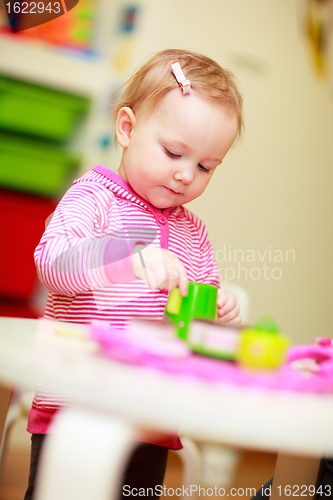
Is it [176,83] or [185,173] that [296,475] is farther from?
[176,83]

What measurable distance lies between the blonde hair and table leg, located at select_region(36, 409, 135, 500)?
55 centimetres

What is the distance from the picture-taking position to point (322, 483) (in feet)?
1.78

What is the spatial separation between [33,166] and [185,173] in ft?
3.19

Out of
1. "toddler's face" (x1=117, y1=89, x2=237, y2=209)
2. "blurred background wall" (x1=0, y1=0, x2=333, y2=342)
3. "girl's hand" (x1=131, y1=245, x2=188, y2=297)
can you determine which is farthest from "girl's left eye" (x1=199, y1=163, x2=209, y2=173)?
"blurred background wall" (x1=0, y1=0, x2=333, y2=342)

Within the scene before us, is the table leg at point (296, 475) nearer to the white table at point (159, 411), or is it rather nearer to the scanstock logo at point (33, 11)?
the white table at point (159, 411)

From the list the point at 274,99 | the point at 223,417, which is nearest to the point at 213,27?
the point at 274,99

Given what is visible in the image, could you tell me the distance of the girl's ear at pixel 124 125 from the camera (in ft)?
2.68

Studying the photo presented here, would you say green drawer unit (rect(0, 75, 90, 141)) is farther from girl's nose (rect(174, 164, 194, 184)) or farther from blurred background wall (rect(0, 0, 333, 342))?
girl's nose (rect(174, 164, 194, 184))

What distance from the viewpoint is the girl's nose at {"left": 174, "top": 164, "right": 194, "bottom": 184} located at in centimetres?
73

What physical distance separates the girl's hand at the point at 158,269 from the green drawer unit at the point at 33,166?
1126 mm

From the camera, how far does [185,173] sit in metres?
0.73

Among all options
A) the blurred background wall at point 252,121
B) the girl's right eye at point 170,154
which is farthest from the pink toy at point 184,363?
the blurred background wall at point 252,121

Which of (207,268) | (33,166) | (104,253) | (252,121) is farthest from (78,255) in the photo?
(252,121)

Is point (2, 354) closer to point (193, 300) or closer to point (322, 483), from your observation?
point (193, 300)
